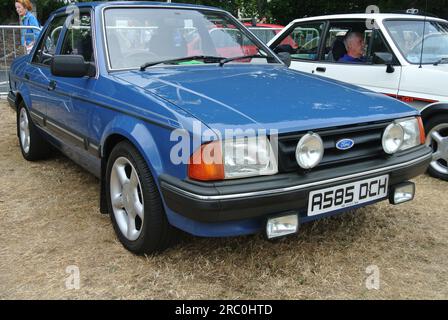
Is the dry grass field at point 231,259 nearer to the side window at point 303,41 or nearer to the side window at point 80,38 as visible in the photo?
the side window at point 80,38

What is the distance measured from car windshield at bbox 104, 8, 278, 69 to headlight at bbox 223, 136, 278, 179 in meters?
1.32

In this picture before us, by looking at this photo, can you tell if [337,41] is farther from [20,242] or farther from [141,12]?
[20,242]

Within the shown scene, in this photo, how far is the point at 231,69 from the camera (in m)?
3.47

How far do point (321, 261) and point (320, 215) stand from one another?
0.45m

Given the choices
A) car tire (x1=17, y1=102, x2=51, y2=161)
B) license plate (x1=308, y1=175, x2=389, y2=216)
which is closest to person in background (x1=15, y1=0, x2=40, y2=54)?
car tire (x1=17, y1=102, x2=51, y2=161)

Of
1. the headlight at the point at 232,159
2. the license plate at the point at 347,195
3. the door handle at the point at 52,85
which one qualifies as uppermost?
the door handle at the point at 52,85

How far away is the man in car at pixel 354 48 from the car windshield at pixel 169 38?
1.79 metres

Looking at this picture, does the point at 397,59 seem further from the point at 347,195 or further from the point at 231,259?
the point at 231,259

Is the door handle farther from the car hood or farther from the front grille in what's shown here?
the front grille

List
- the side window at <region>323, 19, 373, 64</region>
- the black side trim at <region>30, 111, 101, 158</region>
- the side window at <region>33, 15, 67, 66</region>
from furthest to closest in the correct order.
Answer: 1. the side window at <region>323, 19, 373, 64</region>
2. the side window at <region>33, 15, 67, 66</region>
3. the black side trim at <region>30, 111, 101, 158</region>

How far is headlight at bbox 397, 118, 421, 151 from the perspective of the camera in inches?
116

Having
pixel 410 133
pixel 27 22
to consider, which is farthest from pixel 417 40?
pixel 27 22

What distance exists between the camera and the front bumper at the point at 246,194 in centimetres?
225

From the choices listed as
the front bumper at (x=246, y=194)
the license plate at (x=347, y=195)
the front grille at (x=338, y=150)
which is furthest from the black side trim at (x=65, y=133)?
the license plate at (x=347, y=195)
